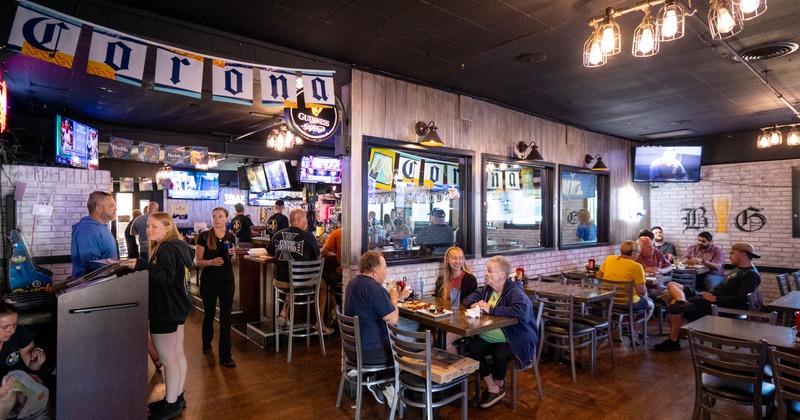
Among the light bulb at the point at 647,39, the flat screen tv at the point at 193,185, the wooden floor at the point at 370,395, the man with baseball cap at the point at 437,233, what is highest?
the light bulb at the point at 647,39

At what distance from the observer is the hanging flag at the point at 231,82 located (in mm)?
3805

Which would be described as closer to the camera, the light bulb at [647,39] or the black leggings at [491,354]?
the light bulb at [647,39]

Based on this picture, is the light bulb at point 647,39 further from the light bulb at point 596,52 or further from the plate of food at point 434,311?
the plate of food at point 434,311

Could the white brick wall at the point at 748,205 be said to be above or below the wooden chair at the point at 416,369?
above

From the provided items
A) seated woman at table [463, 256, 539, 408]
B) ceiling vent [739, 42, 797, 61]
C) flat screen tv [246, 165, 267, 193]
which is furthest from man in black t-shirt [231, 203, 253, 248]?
ceiling vent [739, 42, 797, 61]

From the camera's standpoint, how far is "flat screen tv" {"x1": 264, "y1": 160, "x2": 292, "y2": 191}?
33.8 ft

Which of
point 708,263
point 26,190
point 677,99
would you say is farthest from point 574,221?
point 26,190

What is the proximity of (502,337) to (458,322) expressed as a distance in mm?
604

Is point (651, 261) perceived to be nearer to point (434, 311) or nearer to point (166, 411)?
point (434, 311)

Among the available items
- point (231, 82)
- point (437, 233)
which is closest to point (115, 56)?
point (231, 82)

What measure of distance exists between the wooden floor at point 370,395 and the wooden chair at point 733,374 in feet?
2.44

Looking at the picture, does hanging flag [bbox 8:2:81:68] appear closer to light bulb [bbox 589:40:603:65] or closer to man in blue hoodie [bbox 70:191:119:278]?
man in blue hoodie [bbox 70:191:119:278]

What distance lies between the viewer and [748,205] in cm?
882

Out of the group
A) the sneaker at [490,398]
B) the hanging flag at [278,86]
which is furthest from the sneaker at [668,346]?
the hanging flag at [278,86]
